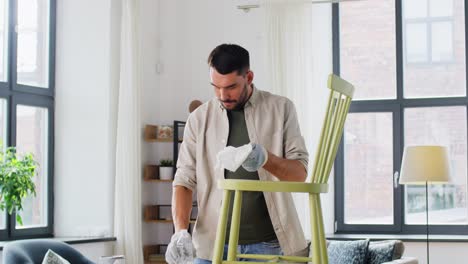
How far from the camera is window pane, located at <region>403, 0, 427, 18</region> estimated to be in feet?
22.2

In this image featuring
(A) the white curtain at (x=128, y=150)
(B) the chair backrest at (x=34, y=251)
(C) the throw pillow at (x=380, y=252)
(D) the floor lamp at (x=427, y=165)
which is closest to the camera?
(B) the chair backrest at (x=34, y=251)

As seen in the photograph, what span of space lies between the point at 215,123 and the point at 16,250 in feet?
8.23

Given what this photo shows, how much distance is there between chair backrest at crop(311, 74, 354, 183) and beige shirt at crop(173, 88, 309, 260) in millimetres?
436

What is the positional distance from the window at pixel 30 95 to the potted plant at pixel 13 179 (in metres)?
0.37

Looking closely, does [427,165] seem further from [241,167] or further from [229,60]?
[229,60]

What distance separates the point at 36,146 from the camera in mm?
6254

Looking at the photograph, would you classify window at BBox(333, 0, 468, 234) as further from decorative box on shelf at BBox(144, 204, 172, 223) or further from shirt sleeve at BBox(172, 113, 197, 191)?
shirt sleeve at BBox(172, 113, 197, 191)

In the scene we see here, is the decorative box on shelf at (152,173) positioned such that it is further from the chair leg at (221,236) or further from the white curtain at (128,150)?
the chair leg at (221,236)

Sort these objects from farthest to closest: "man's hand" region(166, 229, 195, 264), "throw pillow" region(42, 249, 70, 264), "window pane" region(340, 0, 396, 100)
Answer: "window pane" region(340, 0, 396, 100), "throw pillow" region(42, 249, 70, 264), "man's hand" region(166, 229, 195, 264)

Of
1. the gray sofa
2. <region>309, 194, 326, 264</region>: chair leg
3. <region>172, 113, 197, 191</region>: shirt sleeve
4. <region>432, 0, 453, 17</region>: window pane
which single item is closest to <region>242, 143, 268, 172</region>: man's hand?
<region>309, 194, 326, 264</region>: chair leg

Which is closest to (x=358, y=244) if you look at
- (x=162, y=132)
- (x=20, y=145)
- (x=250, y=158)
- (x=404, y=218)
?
(x=404, y=218)

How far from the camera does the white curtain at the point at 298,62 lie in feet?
21.5

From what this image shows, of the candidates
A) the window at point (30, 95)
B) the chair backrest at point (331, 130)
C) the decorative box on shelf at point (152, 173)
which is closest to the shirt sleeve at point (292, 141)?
the chair backrest at point (331, 130)

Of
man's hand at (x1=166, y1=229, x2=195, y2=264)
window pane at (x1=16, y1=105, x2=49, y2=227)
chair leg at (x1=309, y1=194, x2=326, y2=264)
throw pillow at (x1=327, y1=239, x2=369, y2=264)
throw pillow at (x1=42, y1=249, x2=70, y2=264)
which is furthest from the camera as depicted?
window pane at (x1=16, y1=105, x2=49, y2=227)
